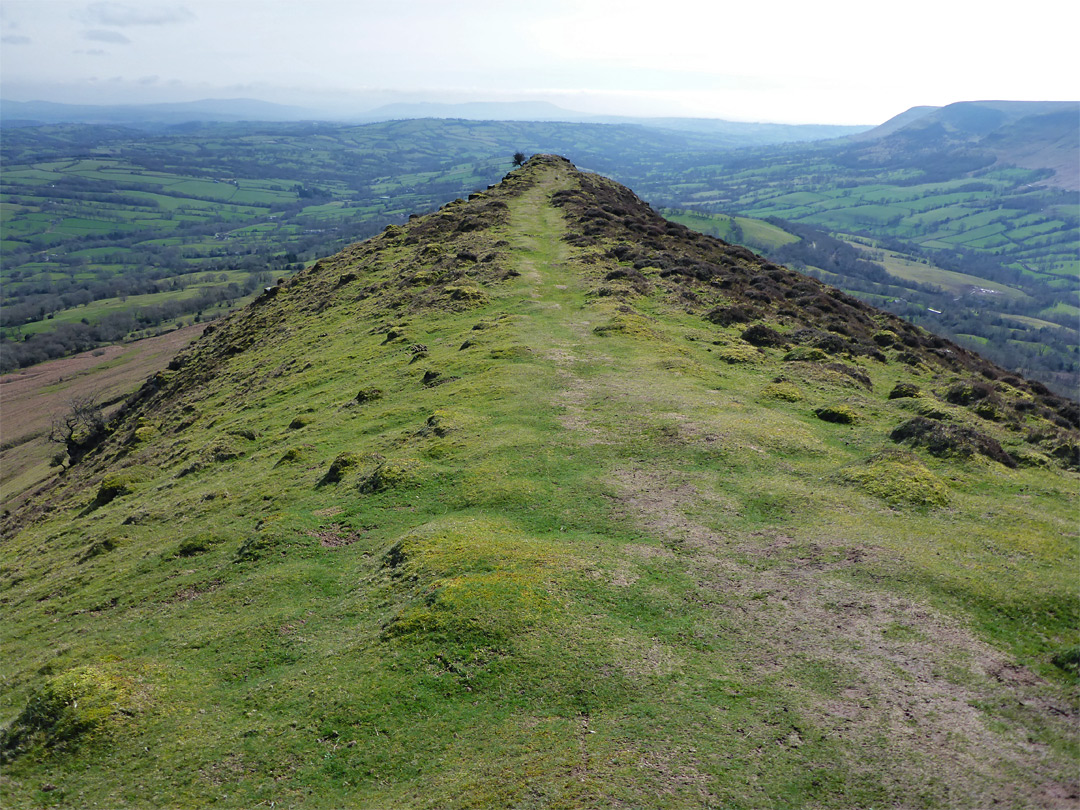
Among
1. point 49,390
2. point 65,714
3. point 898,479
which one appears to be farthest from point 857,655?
point 49,390

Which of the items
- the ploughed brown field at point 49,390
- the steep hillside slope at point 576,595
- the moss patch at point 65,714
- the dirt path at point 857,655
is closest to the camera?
the dirt path at point 857,655

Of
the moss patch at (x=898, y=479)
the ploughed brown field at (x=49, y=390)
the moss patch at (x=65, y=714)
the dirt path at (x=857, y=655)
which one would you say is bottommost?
the ploughed brown field at (x=49, y=390)

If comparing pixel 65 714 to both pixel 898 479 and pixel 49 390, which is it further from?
pixel 49 390

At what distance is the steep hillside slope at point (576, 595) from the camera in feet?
50.1

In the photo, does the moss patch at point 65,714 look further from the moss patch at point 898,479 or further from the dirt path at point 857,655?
the moss patch at point 898,479

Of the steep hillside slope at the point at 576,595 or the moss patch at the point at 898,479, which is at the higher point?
the moss patch at the point at 898,479

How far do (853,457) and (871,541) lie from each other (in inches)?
383

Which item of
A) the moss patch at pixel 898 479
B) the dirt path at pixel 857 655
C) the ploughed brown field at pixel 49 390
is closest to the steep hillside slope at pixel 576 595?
the dirt path at pixel 857 655

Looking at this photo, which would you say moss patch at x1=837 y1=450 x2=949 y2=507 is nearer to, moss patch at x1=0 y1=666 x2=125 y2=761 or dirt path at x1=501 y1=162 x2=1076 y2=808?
dirt path at x1=501 y1=162 x2=1076 y2=808

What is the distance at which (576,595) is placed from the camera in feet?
68.7

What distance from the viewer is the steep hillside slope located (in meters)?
15.3

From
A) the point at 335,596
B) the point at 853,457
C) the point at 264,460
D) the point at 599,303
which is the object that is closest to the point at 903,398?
the point at 853,457

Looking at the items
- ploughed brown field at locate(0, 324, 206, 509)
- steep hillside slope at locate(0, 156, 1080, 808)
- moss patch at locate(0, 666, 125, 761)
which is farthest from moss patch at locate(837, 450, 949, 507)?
ploughed brown field at locate(0, 324, 206, 509)

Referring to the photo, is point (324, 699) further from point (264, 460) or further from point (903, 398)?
point (903, 398)
